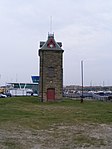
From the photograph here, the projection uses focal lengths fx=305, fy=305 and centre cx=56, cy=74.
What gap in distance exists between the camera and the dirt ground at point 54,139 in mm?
12148

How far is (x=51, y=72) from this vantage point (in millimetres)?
49125

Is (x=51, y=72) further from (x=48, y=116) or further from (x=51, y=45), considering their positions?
(x=48, y=116)

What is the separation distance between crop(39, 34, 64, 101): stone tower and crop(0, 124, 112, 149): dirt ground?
31.8 meters

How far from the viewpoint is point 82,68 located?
57.1m

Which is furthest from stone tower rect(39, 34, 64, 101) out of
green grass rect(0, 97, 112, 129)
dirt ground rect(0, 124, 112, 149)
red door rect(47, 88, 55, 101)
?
dirt ground rect(0, 124, 112, 149)

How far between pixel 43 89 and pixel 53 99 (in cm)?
235

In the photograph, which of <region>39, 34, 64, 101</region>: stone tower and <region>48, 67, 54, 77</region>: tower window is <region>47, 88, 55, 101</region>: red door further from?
<region>48, 67, 54, 77</region>: tower window

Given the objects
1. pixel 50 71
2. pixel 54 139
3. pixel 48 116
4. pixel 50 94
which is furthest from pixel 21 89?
pixel 54 139

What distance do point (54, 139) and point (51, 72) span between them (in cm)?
3558

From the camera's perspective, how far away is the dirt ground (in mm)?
12148

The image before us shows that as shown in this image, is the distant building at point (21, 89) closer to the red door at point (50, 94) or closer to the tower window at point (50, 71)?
the red door at point (50, 94)

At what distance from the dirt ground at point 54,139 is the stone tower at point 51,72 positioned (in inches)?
1253

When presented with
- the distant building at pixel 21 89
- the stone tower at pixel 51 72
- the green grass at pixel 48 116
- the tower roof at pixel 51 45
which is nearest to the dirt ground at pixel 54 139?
the green grass at pixel 48 116

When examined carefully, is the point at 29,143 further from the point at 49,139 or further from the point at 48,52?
the point at 48,52
